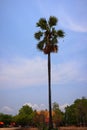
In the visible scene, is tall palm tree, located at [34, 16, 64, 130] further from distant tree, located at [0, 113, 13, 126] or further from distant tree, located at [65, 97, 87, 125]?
distant tree, located at [0, 113, 13, 126]

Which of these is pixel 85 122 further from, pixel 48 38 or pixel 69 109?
pixel 48 38

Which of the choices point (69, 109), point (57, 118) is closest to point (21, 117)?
point (69, 109)

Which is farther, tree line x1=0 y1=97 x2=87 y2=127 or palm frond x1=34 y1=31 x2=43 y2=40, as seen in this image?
tree line x1=0 y1=97 x2=87 y2=127

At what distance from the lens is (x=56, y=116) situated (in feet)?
285

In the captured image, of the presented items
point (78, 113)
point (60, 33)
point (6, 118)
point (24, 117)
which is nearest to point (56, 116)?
point (78, 113)

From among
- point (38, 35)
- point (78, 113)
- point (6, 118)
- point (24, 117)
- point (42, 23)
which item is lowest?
point (38, 35)

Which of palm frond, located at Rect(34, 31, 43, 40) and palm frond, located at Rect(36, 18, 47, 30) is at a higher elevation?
→ palm frond, located at Rect(36, 18, 47, 30)

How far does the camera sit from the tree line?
83.4 m

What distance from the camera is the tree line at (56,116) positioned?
8338 centimetres

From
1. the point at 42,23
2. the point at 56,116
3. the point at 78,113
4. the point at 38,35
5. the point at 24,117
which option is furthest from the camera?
the point at 24,117

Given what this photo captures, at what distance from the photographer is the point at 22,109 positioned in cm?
12000

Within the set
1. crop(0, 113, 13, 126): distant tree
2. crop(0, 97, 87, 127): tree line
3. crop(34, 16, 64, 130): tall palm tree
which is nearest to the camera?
crop(34, 16, 64, 130): tall palm tree

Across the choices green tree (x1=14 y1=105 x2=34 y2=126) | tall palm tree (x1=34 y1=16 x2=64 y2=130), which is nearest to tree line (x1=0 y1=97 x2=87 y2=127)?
green tree (x1=14 y1=105 x2=34 y2=126)

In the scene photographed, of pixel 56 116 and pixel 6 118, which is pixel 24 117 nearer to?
pixel 6 118
